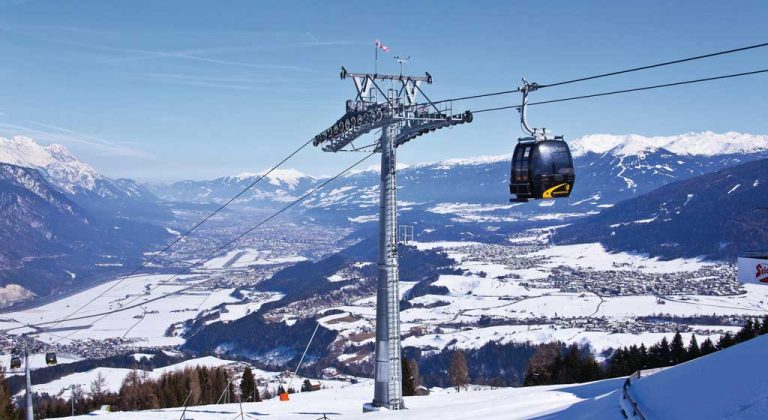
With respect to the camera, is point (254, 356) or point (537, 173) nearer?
point (537, 173)

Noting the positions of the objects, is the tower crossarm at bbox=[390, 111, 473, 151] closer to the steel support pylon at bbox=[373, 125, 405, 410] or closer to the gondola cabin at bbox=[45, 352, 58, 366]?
the steel support pylon at bbox=[373, 125, 405, 410]

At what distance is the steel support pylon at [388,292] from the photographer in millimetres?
25047

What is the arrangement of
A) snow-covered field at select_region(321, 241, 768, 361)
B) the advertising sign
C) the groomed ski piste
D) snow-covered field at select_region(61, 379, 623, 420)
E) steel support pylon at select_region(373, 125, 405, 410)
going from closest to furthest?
the groomed ski piste, snow-covered field at select_region(61, 379, 623, 420), the advertising sign, steel support pylon at select_region(373, 125, 405, 410), snow-covered field at select_region(321, 241, 768, 361)

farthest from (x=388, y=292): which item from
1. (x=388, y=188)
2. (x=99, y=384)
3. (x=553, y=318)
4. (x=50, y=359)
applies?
(x=553, y=318)

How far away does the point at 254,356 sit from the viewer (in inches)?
6417

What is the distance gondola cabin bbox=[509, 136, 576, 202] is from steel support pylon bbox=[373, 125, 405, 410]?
290 inches

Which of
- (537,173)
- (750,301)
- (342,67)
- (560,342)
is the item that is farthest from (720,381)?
(750,301)

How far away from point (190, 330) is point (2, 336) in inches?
1990

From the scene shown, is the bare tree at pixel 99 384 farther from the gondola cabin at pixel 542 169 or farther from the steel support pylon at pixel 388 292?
the gondola cabin at pixel 542 169

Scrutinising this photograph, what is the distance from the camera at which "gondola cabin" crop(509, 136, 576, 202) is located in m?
17.8

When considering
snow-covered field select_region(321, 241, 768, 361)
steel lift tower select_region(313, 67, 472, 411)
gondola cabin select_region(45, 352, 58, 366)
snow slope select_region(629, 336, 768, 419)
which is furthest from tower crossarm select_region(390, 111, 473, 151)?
snow-covered field select_region(321, 241, 768, 361)

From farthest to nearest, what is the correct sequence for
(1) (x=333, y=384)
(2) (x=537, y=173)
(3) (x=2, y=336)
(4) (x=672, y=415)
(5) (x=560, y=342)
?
(3) (x=2, y=336) → (5) (x=560, y=342) → (1) (x=333, y=384) → (2) (x=537, y=173) → (4) (x=672, y=415)

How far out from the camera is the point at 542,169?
58.1 feet

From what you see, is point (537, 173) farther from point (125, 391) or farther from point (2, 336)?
point (2, 336)
